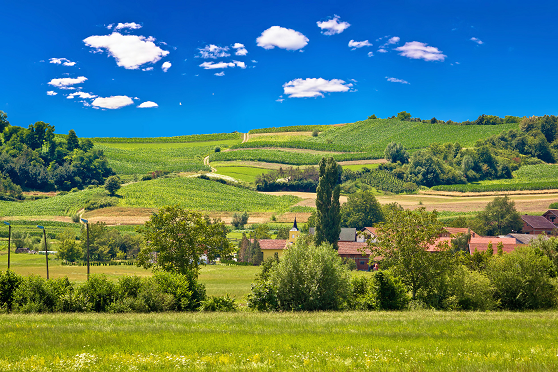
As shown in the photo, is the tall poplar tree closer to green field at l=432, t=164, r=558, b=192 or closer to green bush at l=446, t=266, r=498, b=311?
green bush at l=446, t=266, r=498, b=311

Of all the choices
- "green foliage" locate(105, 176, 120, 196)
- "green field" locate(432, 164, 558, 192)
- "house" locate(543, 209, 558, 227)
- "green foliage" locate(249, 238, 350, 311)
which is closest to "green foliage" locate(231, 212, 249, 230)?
"green foliage" locate(105, 176, 120, 196)

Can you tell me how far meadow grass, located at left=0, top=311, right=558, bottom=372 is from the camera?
10375 mm

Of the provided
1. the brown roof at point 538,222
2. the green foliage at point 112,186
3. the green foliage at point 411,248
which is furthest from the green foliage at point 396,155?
the green foliage at point 411,248

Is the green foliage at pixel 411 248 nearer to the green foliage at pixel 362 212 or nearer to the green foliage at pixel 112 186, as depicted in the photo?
the green foliage at pixel 362 212

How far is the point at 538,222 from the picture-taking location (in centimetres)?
8981

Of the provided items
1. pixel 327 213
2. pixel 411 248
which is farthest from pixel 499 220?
pixel 411 248

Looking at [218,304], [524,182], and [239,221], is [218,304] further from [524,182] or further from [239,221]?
[524,182]

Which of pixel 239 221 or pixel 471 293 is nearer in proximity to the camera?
pixel 471 293

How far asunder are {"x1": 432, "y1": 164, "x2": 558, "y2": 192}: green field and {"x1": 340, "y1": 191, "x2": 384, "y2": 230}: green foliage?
40036 mm

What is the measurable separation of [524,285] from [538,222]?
248 ft

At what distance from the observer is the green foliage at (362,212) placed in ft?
345

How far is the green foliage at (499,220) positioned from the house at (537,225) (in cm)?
128

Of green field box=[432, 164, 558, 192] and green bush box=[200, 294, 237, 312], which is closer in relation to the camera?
green bush box=[200, 294, 237, 312]

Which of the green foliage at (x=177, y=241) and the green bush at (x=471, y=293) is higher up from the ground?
the green foliage at (x=177, y=241)
